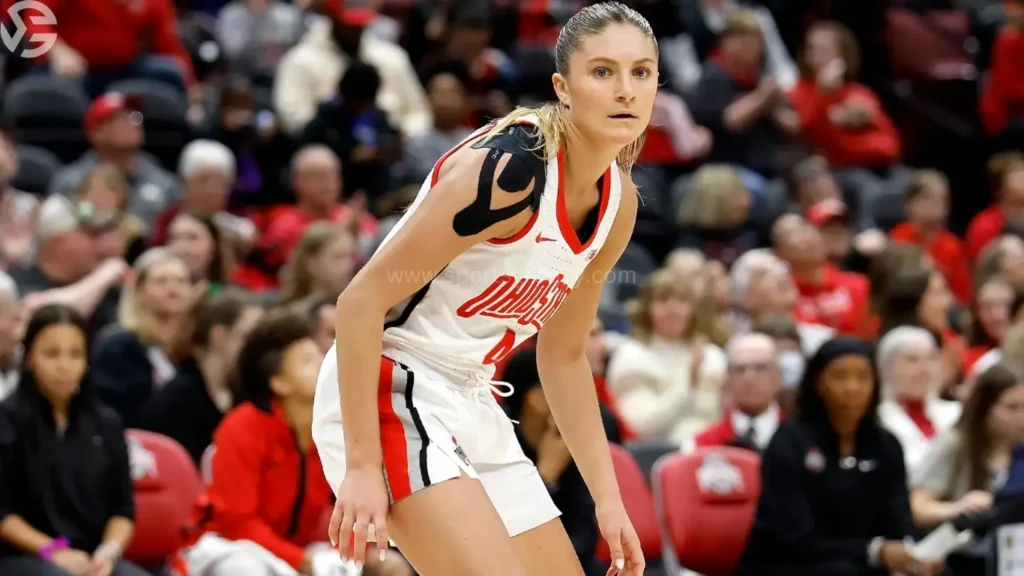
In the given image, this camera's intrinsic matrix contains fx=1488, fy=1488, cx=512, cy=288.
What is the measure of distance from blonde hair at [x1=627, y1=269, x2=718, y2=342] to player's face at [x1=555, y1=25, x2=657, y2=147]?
424 centimetres

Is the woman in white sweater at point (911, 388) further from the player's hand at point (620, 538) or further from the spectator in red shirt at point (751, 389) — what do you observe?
the player's hand at point (620, 538)

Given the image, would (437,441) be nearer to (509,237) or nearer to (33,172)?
(509,237)

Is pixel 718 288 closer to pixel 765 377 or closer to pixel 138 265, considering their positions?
pixel 765 377

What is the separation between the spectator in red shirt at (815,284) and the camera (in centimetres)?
848

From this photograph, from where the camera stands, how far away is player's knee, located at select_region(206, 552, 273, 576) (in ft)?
16.8

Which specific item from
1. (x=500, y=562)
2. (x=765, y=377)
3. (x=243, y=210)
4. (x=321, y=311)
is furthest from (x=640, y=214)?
(x=500, y=562)

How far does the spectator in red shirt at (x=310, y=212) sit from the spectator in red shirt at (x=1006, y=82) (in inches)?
209

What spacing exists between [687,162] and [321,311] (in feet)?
15.1

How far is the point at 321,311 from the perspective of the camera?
6.28 meters

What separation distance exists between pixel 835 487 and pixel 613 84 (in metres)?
3.19

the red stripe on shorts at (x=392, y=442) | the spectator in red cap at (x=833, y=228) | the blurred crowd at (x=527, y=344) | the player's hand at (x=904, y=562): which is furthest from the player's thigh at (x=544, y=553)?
the spectator in red cap at (x=833, y=228)

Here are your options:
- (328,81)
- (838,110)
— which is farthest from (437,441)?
(838,110)

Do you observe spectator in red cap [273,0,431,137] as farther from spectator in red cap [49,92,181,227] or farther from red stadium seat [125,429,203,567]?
red stadium seat [125,429,203,567]

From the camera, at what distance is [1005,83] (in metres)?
11.2
